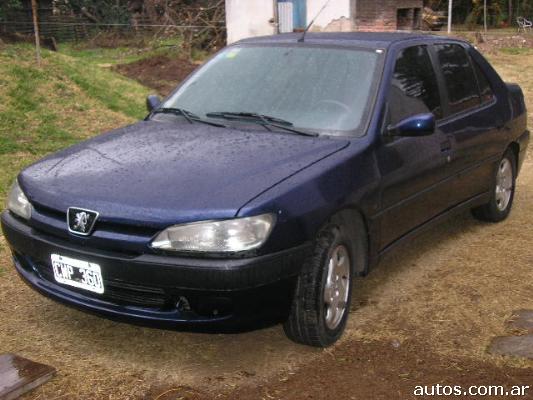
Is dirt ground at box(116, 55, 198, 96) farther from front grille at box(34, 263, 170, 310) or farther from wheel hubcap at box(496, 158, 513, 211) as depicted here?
front grille at box(34, 263, 170, 310)

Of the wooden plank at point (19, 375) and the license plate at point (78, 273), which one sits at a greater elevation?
the license plate at point (78, 273)

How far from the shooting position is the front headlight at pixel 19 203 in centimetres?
358

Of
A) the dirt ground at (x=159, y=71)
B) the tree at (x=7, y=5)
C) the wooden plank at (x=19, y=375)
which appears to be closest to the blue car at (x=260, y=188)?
the wooden plank at (x=19, y=375)

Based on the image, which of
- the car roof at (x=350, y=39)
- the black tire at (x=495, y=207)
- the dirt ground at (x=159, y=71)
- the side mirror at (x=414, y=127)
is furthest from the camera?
the dirt ground at (x=159, y=71)

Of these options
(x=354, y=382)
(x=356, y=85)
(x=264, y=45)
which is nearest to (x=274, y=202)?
(x=354, y=382)

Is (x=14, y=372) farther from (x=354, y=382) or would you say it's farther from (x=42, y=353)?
(x=354, y=382)

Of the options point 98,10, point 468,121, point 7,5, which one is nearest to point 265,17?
point 7,5

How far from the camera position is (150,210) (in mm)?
3084

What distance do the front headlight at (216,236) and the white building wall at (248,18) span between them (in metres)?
17.1

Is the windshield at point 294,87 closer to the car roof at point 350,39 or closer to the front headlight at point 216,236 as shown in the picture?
the car roof at point 350,39

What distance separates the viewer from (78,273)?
329 cm

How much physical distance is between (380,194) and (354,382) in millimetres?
1062

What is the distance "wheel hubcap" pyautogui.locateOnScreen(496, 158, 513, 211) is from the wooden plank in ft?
12.5

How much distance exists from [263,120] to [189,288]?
131 centimetres
